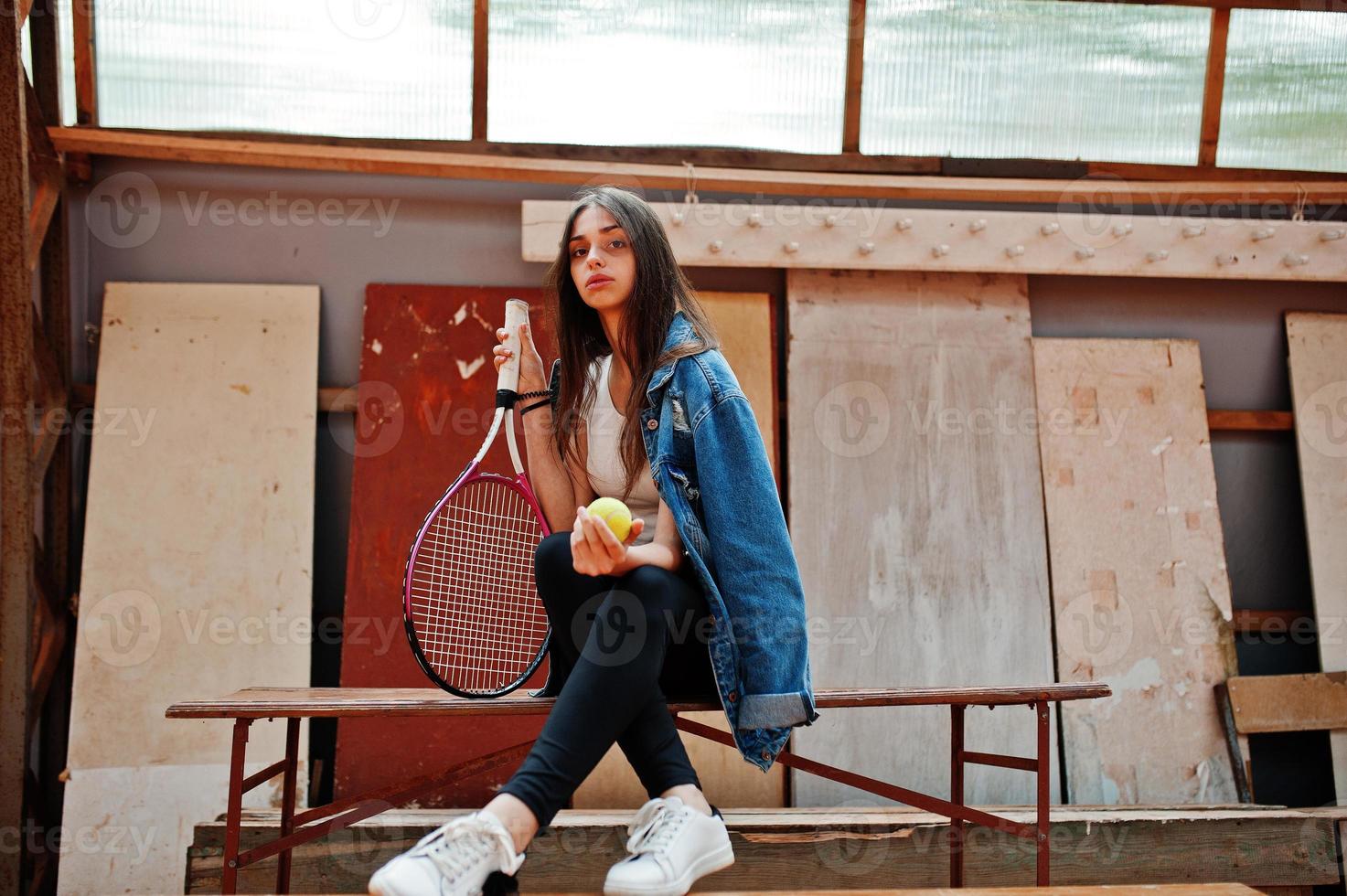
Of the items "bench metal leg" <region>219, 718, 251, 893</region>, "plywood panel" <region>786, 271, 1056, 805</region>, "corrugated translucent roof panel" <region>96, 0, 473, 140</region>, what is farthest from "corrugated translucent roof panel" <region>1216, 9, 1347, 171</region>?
"bench metal leg" <region>219, 718, 251, 893</region>

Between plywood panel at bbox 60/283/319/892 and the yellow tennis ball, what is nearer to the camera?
the yellow tennis ball

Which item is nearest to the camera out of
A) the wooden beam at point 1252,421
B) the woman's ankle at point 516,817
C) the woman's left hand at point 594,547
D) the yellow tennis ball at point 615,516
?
the woman's ankle at point 516,817

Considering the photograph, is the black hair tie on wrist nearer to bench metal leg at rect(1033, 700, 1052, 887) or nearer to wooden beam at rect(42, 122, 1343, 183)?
bench metal leg at rect(1033, 700, 1052, 887)

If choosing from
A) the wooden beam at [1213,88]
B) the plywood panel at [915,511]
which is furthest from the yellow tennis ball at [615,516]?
the wooden beam at [1213,88]

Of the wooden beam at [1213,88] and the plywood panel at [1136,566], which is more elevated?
the wooden beam at [1213,88]

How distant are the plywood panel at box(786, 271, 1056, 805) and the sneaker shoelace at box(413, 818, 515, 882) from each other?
214 centimetres

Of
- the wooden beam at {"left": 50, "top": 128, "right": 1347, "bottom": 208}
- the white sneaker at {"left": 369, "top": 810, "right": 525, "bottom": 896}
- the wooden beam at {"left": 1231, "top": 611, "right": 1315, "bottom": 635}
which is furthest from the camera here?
the wooden beam at {"left": 1231, "top": 611, "right": 1315, "bottom": 635}

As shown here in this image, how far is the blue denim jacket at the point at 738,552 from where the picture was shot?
1.90 m

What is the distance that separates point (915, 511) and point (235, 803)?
245 cm

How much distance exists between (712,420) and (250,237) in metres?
→ 2.62

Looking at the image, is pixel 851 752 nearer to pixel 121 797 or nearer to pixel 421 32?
pixel 121 797

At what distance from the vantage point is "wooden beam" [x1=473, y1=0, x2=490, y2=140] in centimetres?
383

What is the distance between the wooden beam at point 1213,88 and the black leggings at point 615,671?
133 inches

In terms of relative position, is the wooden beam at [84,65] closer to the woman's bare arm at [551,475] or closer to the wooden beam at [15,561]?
Answer: the wooden beam at [15,561]
